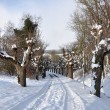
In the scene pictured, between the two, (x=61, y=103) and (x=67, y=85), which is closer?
(x=61, y=103)

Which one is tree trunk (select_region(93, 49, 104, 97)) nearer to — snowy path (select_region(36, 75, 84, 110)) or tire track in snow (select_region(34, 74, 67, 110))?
snowy path (select_region(36, 75, 84, 110))

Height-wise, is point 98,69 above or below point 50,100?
above

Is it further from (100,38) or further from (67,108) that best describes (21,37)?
(67,108)

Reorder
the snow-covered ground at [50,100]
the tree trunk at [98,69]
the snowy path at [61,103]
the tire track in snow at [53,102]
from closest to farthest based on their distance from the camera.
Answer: the tire track in snow at [53,102] → the snowy path at [61,103] → the snow-covered ground at [50,100] → the tree trunk at [98,69]

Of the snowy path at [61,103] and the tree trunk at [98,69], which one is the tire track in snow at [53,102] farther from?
the tree trunk at [98,69]

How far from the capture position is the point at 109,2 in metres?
25.0

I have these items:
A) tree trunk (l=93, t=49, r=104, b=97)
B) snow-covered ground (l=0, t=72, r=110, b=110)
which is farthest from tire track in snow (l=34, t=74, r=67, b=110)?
tree trunk (l=93, t=49, r=104, b=97)

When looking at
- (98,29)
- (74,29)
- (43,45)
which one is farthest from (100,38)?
(43,45)

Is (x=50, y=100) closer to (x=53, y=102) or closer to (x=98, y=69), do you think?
(x=53, y=102)

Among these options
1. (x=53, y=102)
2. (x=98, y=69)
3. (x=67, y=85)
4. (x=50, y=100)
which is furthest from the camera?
(x=67, y=85)

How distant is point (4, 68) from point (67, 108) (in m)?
46.2

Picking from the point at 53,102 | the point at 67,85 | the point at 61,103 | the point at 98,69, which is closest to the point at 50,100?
the point at 53,102

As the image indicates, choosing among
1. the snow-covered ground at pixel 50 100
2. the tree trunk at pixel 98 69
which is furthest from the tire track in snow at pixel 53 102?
the tree trunk at pixel 98 69

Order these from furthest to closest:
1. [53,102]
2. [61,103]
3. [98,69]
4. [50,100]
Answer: [98,69], [50,100], [53,102], [61,103]
